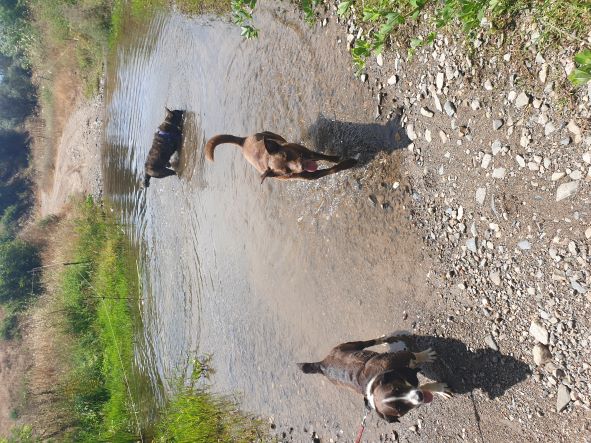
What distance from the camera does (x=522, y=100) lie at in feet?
14.9

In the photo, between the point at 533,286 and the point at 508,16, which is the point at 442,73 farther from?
the point at 533,286

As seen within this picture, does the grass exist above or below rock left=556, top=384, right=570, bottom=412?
above

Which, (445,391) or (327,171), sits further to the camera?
(327,171)

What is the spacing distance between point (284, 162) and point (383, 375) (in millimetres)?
2869

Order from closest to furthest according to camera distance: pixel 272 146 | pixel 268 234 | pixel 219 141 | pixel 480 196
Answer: pixel 480 196 < pixel 272 146 < pixel 219 141 < pixel 268 234

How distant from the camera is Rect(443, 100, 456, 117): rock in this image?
17.3 ft

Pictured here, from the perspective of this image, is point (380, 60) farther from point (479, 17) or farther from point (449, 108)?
point (479, 17)

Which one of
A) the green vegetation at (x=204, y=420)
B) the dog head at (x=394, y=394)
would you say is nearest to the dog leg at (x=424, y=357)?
the dog head at (x=394, y=394)

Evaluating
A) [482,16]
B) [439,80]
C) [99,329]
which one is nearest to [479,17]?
[482,16]

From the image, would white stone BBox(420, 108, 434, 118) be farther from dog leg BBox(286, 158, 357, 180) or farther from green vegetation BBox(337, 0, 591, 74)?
dog leg BBox(286, 158, 357, 180)

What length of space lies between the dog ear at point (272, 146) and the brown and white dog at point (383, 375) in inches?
102

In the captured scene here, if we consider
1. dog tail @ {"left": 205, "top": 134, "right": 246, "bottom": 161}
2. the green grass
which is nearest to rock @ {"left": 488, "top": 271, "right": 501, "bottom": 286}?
dog tail @ {"left": 205, "top": 134, "right": 246, "bottom": 161}

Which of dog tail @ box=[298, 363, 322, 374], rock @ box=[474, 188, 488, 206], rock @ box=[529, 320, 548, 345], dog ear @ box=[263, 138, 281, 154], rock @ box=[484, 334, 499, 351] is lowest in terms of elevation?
dog tail @ box=[298, 363, 322, 374]

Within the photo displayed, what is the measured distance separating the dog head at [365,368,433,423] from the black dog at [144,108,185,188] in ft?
24.1
